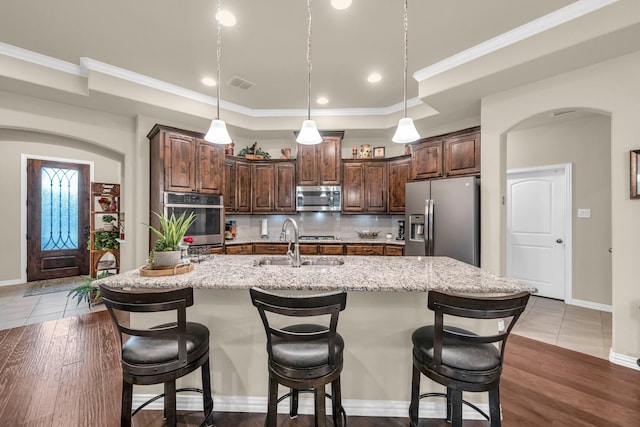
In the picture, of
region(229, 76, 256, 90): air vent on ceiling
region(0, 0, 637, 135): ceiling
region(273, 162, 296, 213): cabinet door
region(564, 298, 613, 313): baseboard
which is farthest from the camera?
region(273, 162, 296, 213): cabinet door

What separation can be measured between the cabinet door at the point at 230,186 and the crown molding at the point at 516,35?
307 centimetres

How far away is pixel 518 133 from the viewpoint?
15.5ft

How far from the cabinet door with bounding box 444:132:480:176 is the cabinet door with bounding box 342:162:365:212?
1450mm

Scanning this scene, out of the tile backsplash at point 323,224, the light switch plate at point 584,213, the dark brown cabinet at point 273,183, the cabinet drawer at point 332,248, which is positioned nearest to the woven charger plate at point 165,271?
the cabinet drawer at point 332,248

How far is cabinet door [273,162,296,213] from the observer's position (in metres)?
4.94

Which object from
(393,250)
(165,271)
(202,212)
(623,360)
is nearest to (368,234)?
(393,250)

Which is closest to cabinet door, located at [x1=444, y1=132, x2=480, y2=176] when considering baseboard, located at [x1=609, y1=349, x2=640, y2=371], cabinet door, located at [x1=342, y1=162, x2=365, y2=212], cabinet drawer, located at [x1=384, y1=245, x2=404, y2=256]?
cabinet drawer, located at [x1=384, y1=245, x2=404, y2=256]

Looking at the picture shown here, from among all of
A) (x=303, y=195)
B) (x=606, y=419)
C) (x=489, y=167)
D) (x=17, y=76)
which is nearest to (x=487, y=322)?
(x=606, y=419)

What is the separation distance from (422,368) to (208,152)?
3.90m

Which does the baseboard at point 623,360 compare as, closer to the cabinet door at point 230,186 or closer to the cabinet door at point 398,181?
the cabinet door at point 398,181

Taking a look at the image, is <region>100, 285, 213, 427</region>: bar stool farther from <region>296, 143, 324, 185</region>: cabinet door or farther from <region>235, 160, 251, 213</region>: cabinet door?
<region>296, 143, 324, 185</region>: cabinet door

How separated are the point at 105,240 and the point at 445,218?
5.21 meters

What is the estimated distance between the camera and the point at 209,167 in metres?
4.20

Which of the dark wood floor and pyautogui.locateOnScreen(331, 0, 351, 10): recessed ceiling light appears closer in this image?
the dark wood floor
